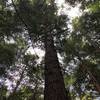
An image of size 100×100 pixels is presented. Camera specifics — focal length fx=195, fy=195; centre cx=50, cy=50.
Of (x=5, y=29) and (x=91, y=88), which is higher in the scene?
(x=5, y=29)

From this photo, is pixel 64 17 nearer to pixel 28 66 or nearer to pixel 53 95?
pixel 28 66

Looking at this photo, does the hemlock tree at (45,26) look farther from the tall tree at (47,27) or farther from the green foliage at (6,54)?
the green foliage at (6,54)

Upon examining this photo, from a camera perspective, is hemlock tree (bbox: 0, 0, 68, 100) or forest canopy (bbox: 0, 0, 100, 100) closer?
hemlock tree (bbox: 0, 0, 68, 100)

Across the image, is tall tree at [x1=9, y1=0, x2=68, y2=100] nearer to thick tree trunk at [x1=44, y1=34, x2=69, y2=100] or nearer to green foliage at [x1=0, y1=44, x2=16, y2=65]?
thick tree trunk at [x1=44, y1=34, x2=69, y2=100]

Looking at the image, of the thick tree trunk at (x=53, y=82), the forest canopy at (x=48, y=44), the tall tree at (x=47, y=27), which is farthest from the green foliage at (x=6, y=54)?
the thick tree trunk at (x=53, y=82)

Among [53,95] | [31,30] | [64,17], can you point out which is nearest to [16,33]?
[31,30]

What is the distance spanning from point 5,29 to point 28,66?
13.3 ft

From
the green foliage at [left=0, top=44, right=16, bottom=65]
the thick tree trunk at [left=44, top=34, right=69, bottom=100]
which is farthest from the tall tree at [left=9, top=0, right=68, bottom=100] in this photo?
the green foliage at [left=0, top=44, right=16, bottom=65]

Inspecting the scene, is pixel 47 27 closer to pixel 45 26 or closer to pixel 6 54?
pixel 45 26

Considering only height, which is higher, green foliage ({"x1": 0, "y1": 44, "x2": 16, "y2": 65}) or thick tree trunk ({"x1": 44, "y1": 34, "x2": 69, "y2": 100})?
green foliage ({"x1": 0, "y1": 44, "x2": 16, "y2": 65})

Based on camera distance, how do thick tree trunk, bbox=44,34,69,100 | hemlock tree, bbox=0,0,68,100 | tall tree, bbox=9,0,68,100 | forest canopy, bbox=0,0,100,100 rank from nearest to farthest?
thick tree trunk, bbox=44,34,69,100
tall tree, bbox=9,0,68,100
hemlock tree, bbox=0,0,68,100
forest canopy, bbox=0,0,100,100

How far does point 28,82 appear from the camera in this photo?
1335cm

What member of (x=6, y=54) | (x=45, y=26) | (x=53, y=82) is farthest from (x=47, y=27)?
(x=53, y=82)

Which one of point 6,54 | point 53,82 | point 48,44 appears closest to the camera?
point 53,82
